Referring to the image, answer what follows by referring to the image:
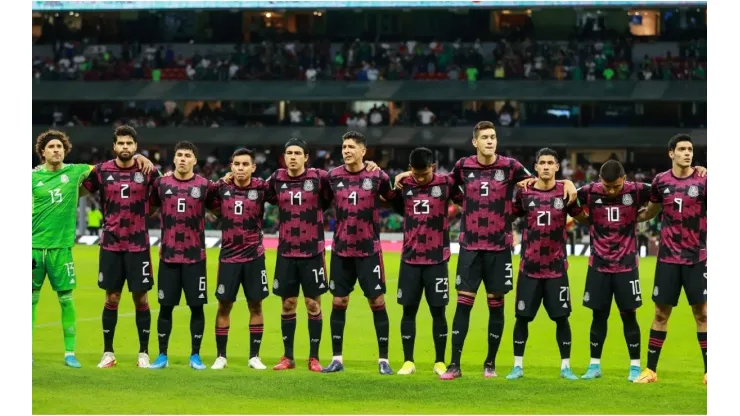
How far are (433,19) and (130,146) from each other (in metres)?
36.6

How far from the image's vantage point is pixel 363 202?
1419 centimetres

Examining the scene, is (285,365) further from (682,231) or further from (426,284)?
(682,231)

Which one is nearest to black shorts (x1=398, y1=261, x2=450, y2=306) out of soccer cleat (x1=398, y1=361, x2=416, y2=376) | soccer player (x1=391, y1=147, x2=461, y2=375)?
soccer player (x1=391, y1=147, x2=461, y2=375)

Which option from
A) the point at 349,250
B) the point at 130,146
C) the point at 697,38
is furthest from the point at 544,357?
the point at 697,38

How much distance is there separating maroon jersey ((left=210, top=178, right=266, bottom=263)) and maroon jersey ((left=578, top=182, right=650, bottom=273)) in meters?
3.53

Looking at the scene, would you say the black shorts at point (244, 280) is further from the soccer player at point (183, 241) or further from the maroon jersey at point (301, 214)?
the maroon jersey at point (301, 214)

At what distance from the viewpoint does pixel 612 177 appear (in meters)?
13.6

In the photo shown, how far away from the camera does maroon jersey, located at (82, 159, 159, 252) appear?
14500 millimetres

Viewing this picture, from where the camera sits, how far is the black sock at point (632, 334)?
544 inches

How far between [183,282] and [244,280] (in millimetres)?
647

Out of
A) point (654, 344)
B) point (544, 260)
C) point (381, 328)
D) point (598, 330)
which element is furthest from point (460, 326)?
point (654, 344)

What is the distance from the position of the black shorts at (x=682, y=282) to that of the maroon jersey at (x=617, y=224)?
0.37 m

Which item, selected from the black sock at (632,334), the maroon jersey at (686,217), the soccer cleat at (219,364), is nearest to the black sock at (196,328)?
the soccer cleat at (219,364)

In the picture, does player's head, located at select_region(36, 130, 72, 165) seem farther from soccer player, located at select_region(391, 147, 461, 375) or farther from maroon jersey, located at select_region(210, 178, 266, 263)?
soccer player, located at select_region(391, 147, 461, 375)
